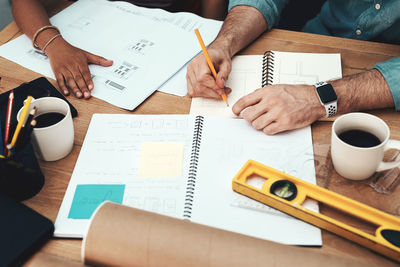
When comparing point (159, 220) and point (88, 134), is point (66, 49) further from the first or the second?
point (159, 220)

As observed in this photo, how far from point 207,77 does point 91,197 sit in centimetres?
43

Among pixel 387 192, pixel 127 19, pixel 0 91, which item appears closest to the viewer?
pixel 387 192

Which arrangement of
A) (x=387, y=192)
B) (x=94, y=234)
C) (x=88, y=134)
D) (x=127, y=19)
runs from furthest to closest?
1. (x=127, y=19)
2. (x=88, y=134)
3. (x=387, y=192)
4. (x=94, y=234)

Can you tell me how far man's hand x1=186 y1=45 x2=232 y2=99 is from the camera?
1.02 m

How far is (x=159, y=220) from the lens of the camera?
68 cm

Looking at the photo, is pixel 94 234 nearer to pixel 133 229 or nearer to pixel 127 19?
pixel 133 229

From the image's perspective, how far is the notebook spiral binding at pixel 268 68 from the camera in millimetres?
1072

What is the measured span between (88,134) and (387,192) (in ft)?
2.28

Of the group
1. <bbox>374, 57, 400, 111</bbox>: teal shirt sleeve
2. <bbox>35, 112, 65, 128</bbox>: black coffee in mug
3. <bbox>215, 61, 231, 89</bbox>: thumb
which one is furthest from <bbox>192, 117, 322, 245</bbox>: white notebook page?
<bbox>35, 112, 65, 128</bbox>: black coffee in mug

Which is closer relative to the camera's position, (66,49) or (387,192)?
(387,192)

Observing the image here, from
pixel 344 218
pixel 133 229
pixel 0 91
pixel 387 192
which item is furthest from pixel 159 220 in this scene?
→ pixel 0 91

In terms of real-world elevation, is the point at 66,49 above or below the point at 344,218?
above

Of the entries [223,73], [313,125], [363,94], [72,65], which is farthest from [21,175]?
[363,94]

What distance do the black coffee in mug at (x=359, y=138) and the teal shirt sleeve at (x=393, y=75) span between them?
0.22m
